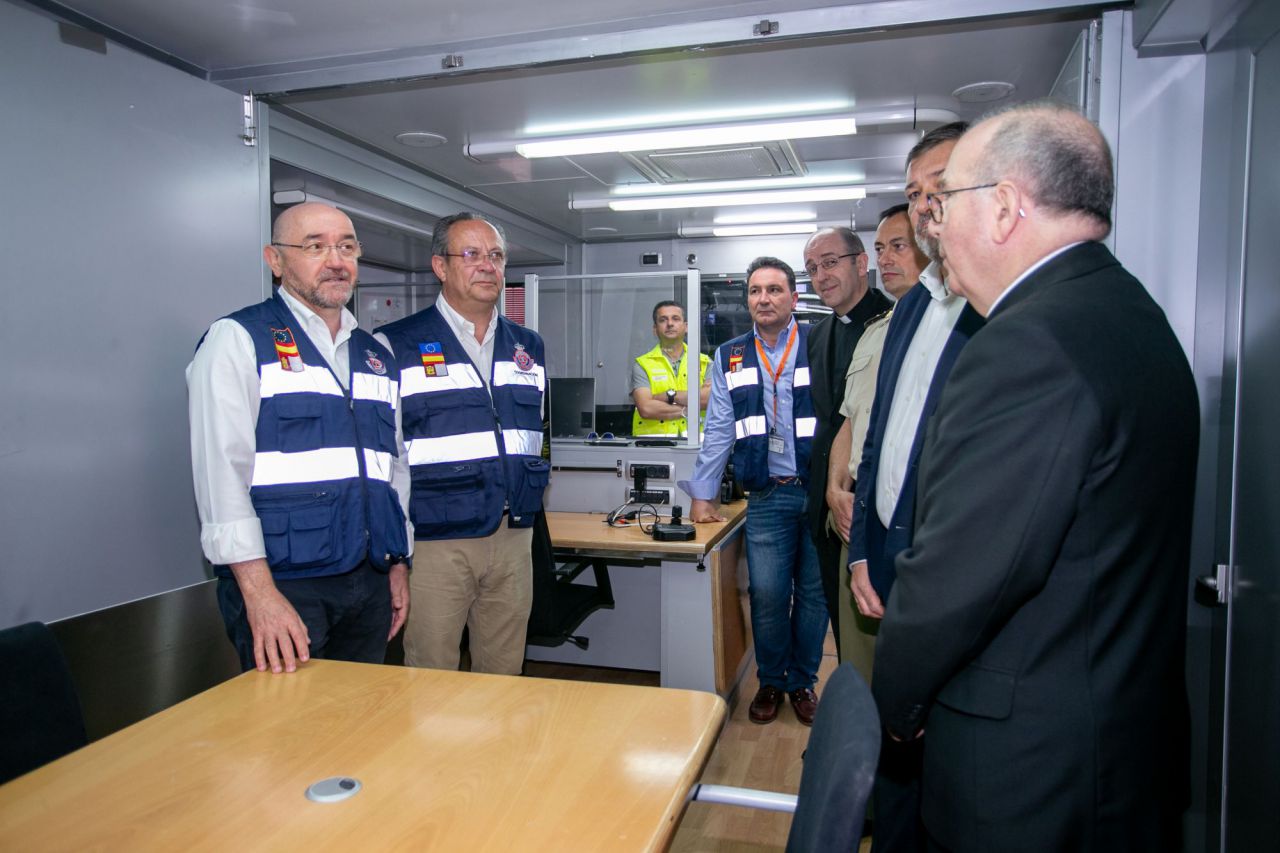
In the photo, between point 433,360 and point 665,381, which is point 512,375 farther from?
point 665,381

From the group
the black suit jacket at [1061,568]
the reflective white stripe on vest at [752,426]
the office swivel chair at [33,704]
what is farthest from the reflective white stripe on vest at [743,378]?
the office swivel chair at [33,704]

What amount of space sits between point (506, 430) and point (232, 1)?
1466 mm

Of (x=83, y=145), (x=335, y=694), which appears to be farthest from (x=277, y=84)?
(x=335, y=694)

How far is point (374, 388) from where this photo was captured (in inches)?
80.6

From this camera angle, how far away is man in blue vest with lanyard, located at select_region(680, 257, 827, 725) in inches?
126

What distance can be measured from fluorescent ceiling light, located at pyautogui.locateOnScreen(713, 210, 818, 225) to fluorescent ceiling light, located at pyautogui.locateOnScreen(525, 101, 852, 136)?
2154mm

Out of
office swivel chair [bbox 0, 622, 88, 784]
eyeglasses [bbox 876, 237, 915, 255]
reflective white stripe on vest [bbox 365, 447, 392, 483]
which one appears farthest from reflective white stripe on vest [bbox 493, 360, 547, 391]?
office swivel chair [bbox 0, 622, 88, 784]

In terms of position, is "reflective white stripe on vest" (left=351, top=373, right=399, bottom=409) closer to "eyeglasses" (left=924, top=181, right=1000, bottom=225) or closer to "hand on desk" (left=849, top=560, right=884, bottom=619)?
"hand on desk" (left=849, top=560, right=884, bottom=619)

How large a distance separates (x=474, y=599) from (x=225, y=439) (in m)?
0.99

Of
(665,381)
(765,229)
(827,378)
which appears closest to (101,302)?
(827,378)

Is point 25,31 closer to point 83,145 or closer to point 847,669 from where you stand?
point 83,145

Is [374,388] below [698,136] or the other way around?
below

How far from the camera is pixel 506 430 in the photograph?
8.06ft

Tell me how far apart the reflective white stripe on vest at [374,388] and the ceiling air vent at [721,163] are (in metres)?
2.41
